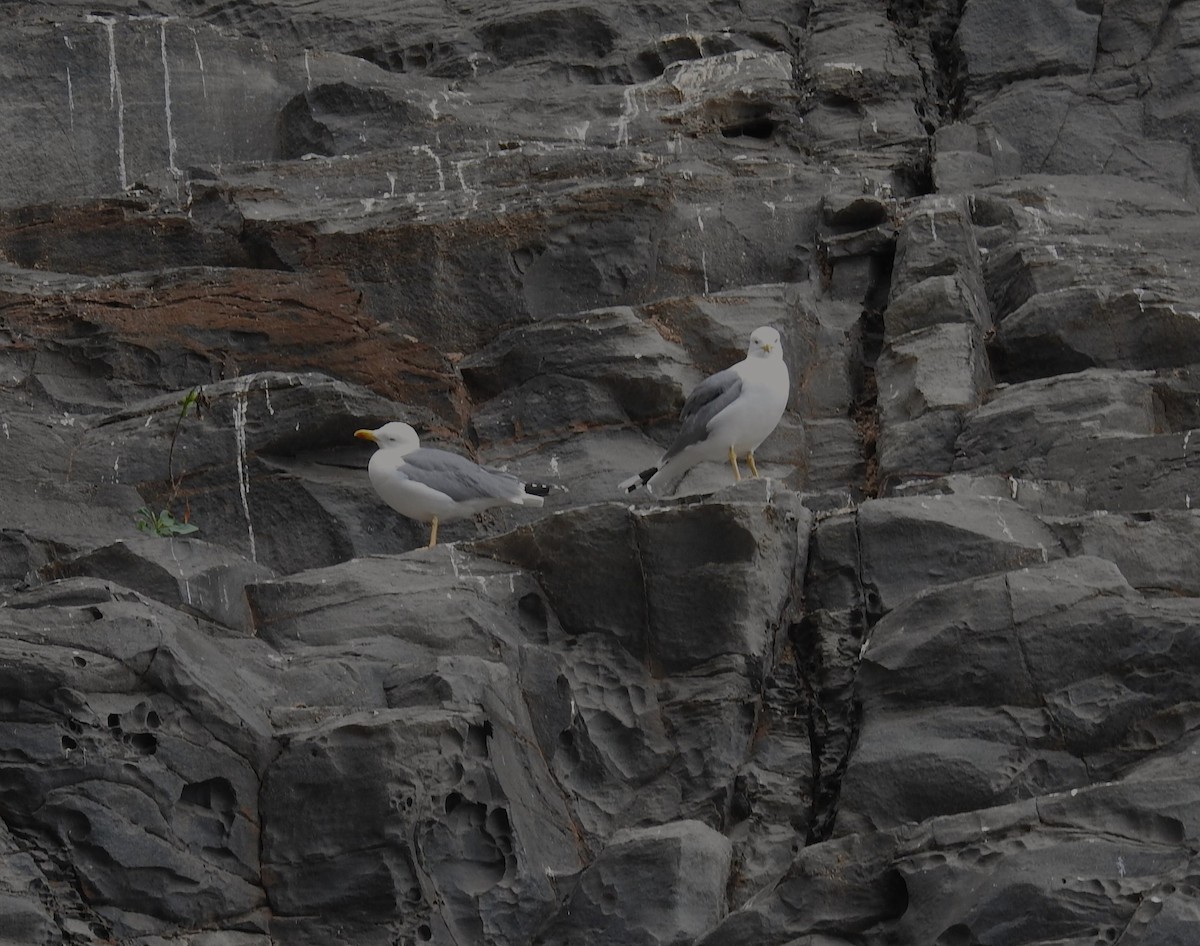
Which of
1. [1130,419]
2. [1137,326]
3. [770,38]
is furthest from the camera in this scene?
[770,38]

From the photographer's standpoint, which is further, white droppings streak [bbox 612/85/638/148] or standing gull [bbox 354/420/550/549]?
white droppings streak [bbox 612/85/638/148]

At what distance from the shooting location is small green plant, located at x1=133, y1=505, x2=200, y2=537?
1273 centimetres

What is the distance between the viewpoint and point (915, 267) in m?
14.7

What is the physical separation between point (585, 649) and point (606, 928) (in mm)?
2073

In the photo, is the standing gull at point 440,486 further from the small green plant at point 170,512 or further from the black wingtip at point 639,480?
the small green plant at point 170,512

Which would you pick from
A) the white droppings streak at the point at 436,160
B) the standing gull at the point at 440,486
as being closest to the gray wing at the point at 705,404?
the standing gull at the point at 440,486

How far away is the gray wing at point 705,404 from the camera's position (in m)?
12.8

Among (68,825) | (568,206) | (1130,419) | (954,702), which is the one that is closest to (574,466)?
(568,206)

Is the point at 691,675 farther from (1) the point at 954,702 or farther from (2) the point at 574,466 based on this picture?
(2) the point at 574,466

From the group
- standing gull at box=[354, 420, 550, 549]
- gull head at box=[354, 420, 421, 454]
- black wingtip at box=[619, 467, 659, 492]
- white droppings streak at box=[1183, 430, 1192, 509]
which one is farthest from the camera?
gull head at box=[354, 420, 421, 454]

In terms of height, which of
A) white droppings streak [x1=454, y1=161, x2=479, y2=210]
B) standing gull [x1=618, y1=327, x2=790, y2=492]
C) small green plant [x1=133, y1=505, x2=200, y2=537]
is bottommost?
small green plant [x1=133, y1=505, x2=200, y2=537]

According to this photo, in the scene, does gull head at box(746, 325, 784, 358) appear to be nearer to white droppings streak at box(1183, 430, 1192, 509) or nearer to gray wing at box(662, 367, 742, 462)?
gray wing at box(662, 367, 742, 462)

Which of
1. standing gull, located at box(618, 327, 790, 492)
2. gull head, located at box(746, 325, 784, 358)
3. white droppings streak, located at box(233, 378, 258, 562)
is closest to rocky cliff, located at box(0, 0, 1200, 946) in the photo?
white droppings streak, located at box(233, 378, 258, 562)

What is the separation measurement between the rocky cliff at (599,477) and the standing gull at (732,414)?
0.62m
